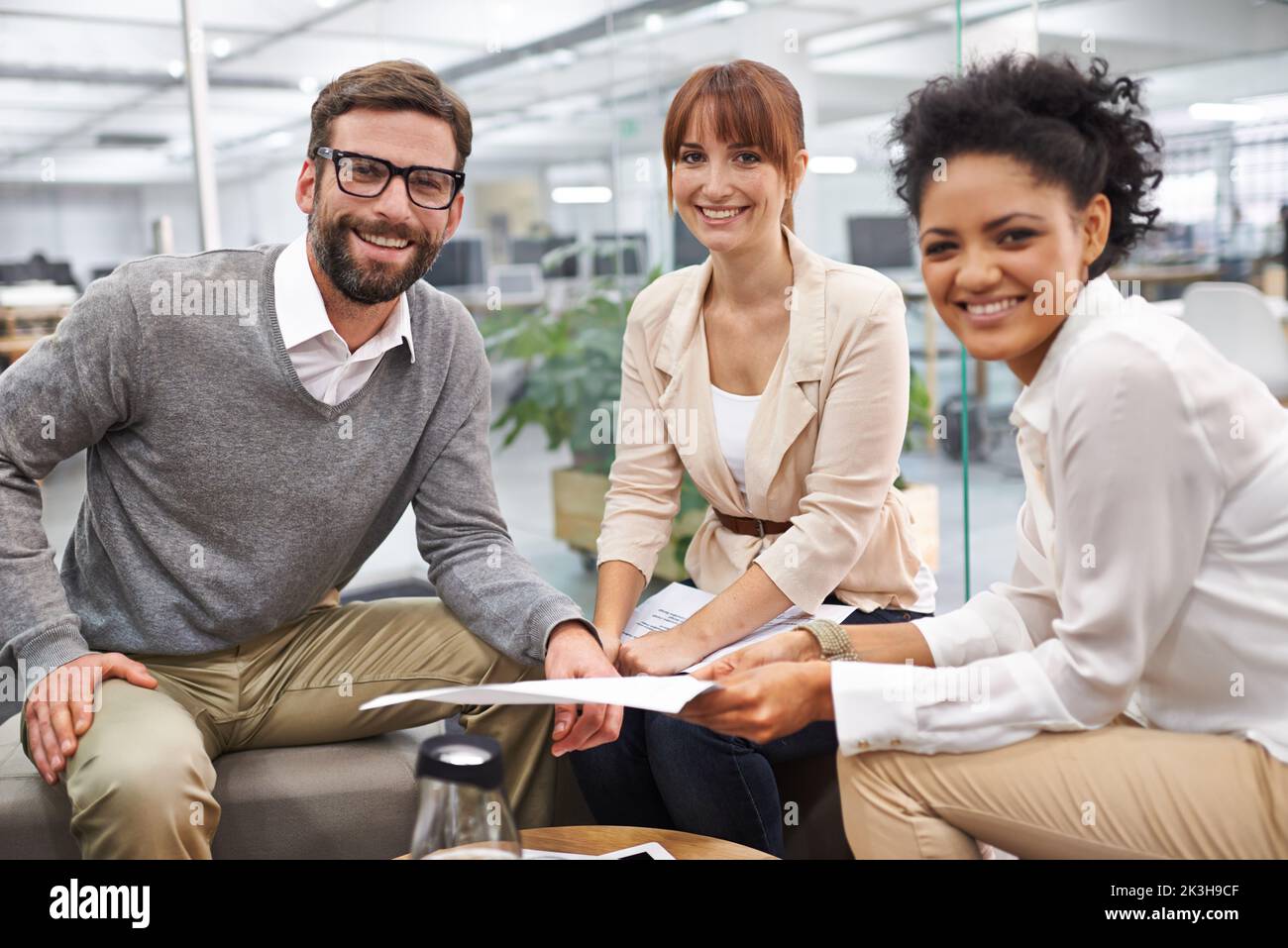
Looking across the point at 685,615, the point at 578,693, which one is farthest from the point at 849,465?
the point at 578,693

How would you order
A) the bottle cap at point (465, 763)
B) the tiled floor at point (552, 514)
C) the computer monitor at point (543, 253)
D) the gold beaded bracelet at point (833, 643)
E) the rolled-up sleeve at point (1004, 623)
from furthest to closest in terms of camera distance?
the computer monitor at point (543, 253), the tiled floor at point (552, 514), the gold beaded bracelet at point (833, 643), the rolled-up sleeve at point (1004, 623), the bottle cap at point (465, 763)

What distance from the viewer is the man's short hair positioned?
1.83 metres

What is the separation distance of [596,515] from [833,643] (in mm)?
2533

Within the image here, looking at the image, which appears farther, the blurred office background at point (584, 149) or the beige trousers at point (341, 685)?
the blurred office background at point (584, 149)

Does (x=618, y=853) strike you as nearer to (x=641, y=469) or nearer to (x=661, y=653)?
(x=661, y=653)

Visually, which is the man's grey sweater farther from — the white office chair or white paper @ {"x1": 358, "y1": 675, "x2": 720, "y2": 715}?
the white office chair

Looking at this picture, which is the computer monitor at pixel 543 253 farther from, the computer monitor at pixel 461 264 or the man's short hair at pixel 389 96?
the man's short hair at pixel 389 96

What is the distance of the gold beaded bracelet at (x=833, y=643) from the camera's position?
5.14 feet

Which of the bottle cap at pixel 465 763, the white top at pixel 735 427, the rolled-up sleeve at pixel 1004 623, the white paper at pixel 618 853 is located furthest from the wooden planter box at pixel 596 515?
the bottle cap at pixel 465 763

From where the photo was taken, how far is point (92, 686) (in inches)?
63.2

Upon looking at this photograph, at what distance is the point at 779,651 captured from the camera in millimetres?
1587

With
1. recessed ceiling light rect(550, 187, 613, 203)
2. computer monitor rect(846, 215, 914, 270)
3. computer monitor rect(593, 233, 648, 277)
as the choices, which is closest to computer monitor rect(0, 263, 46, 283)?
recessed ceiling light rect(550, 187, 613, 203)

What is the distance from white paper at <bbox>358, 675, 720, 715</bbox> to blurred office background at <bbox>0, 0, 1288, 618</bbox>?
189cm

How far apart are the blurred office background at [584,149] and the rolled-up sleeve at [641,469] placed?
1.24m
